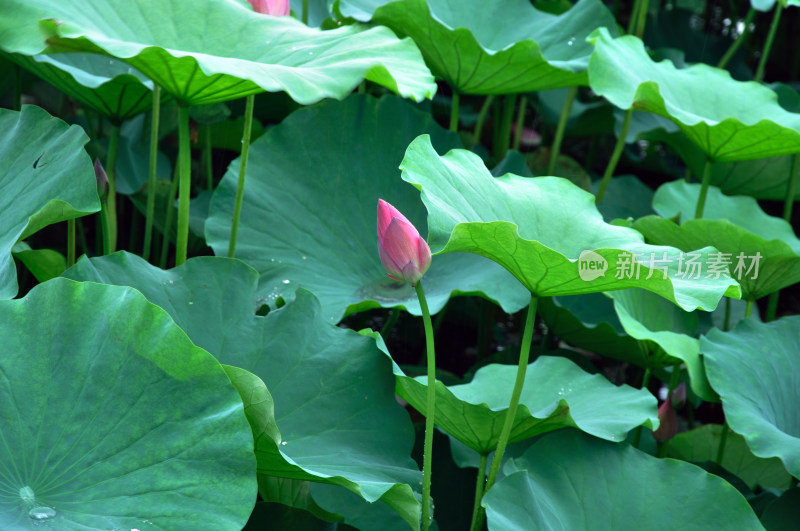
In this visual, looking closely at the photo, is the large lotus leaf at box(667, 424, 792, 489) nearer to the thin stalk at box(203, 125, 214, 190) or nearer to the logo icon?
the logo icon

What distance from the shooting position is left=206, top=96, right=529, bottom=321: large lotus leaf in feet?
4.49

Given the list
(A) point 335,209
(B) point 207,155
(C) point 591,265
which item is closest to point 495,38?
(A) point 335,209

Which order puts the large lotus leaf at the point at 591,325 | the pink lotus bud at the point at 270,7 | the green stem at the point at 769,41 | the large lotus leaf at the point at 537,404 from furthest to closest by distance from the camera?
the green stem at the point at 769,41 < the large lotus leaf at the point at 591,325 < the pink lotus bud at the point at 270,7 < the large lotus leaf at the point at 537,404

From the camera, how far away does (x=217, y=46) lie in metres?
1.12

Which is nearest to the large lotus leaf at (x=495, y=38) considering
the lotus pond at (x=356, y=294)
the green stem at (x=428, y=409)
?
the lotus pond at (x=356, y=294)

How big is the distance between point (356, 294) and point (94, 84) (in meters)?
0.55

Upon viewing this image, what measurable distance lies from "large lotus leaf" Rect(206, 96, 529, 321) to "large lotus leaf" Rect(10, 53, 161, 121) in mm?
208

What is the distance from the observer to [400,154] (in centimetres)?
156

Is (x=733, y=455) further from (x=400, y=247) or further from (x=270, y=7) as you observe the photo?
(x=270, y=7)

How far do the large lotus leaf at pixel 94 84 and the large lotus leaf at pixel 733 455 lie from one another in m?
1.14

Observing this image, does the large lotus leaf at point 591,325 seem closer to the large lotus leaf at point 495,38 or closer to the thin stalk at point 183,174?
the large lotus leaf at point 495,38

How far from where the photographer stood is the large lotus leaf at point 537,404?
3.21 ft

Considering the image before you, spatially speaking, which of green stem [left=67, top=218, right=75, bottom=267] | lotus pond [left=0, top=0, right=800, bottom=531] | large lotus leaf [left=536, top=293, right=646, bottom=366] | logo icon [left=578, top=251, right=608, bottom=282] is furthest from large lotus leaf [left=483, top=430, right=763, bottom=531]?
green stem [left=67, top=218, right=75, bottom=267]

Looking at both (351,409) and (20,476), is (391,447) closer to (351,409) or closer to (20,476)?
(351,409)
